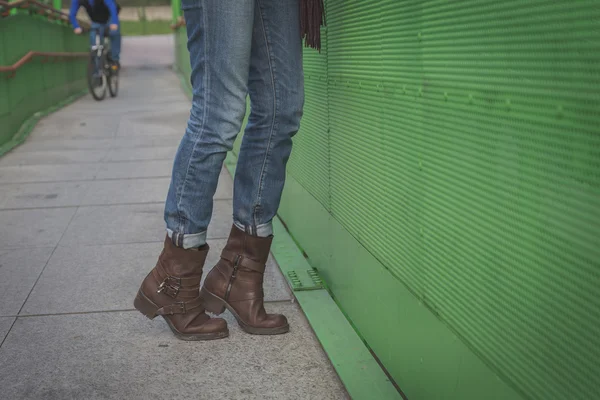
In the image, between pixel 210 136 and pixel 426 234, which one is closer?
pixel 426 234

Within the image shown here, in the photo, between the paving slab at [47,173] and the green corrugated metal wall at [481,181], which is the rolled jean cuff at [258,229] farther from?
the paving slab at [47,173]

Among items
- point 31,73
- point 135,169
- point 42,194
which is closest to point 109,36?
point 31,73

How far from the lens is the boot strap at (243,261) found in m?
2.70

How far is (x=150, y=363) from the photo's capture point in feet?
8.11

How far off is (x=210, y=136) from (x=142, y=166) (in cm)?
424

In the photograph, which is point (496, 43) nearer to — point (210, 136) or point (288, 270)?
point (210, 136)

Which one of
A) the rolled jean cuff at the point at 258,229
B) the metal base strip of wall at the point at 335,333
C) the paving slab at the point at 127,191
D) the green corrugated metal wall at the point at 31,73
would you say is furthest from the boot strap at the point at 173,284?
the green corrugated metal wall at the point at 31,73

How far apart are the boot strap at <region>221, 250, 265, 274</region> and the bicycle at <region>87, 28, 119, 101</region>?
10.1 metres

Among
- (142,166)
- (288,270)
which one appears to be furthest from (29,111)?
(288,270)

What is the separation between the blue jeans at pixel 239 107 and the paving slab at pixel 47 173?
11.9 feet

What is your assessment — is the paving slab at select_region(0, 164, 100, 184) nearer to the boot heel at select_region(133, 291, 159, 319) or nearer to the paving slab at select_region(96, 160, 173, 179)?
the paving slab at select_region(96, 160, 173, 179)

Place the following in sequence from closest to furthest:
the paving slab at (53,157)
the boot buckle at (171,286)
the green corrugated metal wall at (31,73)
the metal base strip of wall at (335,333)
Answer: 1. the metal base strip of wall at (335,333)
2. the boot buckle at (171,286)
3. the paving slab at (53,157)
4. the green corrugated metal wall at (31,73)

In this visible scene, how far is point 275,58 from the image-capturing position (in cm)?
251

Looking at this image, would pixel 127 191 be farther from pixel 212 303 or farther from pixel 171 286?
pixel 171 286
